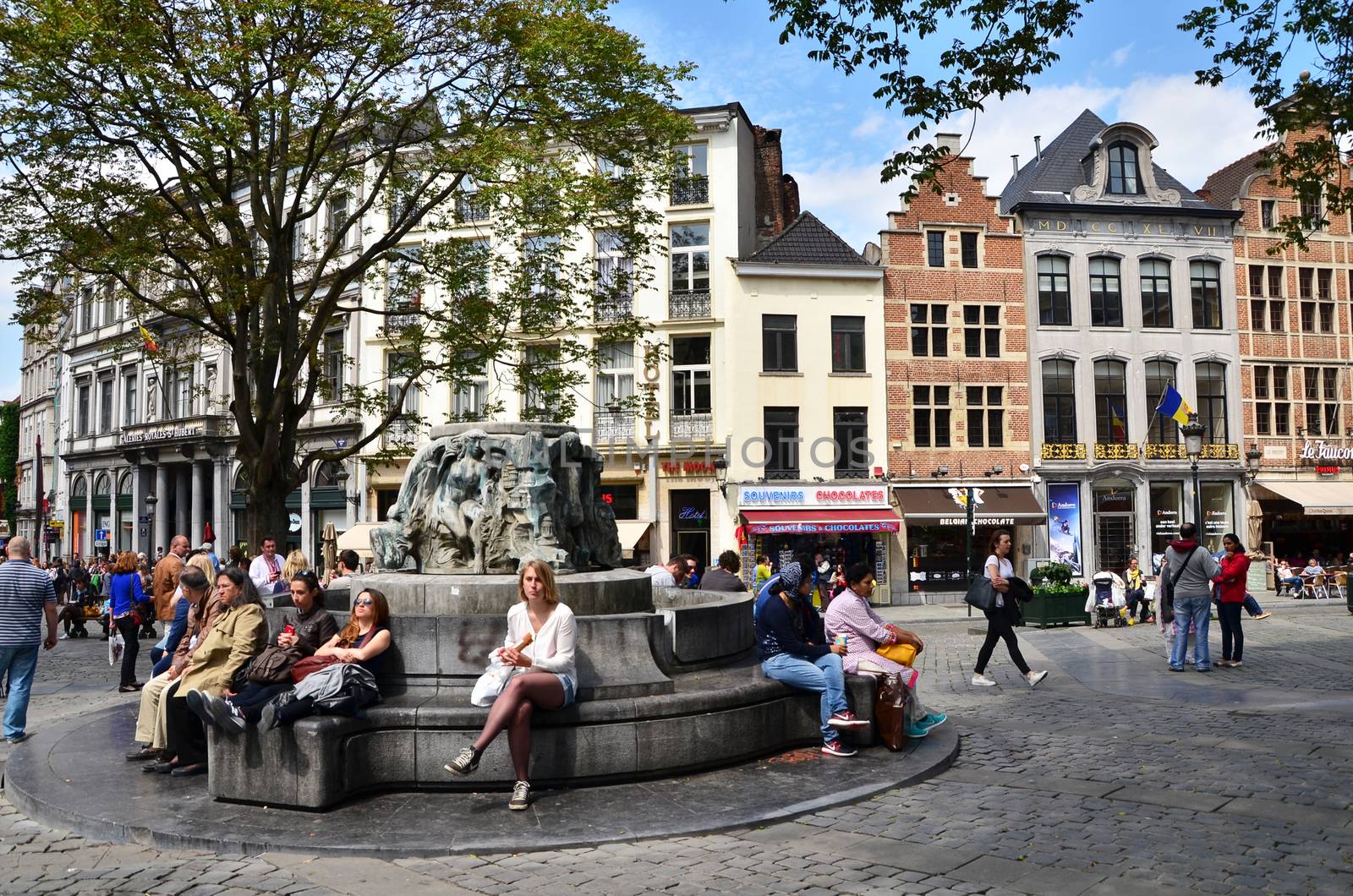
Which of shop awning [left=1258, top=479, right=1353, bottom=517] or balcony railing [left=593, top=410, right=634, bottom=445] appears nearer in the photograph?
balcony railing [left=593, top=410, right=634, bottom=445]

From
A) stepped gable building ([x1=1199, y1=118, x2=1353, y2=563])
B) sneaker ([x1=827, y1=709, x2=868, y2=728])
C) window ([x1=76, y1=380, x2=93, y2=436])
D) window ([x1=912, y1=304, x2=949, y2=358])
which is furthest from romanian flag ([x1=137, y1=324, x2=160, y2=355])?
stepped gable building ([x1=1199, y1=118, x2=1353, y2=563])

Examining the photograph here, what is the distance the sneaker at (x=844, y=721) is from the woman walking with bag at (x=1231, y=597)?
734 centimetres

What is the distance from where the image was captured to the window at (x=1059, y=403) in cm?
3178

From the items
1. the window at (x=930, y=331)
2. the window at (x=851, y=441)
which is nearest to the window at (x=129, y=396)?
the window at (x=851, y=441)

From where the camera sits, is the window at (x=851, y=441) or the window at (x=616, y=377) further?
the window at (x=616, y=377)

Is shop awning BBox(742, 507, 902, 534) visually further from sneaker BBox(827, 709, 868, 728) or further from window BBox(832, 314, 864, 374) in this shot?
sneaker BBox(827, 709, 868, 728)

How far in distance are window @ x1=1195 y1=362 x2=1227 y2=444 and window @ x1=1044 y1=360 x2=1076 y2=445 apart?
4157 mm

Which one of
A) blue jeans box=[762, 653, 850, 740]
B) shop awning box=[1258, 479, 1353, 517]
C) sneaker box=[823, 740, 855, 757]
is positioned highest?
shop awning box=[1258, 479, 1353, 517]

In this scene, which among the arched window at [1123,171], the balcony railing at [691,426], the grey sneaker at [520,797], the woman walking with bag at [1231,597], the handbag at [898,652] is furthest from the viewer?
the arched window at [1123,171]

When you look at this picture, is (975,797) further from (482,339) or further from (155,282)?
(155,282)

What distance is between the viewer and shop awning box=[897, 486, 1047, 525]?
29.9m

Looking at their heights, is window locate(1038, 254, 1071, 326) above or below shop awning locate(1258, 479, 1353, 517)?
above

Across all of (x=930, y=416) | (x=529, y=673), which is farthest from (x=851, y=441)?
(x=529, y=673)

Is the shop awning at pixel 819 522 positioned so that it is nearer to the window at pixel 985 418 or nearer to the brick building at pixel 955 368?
the brick building at pixel 955 368
